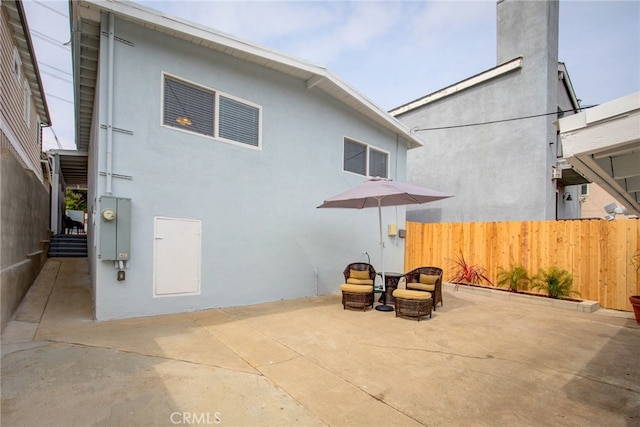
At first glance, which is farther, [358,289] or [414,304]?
[358,289]

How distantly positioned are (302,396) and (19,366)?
280cm

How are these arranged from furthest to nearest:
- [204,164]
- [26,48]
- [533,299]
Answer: [26,48] → [533,299] → [204,164]

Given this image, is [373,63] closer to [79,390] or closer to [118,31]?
[118,31]

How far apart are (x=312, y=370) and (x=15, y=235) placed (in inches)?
207

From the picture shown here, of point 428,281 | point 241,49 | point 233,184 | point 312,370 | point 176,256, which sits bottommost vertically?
point 312,370

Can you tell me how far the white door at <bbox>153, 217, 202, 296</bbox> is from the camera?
5.45 m

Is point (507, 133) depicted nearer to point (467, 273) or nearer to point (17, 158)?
point (467, 273)

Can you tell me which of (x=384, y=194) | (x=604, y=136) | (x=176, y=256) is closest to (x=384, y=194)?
(x=384, y=194)

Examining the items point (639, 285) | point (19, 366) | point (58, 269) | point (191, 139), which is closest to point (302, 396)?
point (19, 366)

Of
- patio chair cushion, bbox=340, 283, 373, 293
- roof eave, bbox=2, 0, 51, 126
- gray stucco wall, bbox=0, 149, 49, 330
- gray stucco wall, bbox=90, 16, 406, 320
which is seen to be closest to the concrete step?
gray stucco wall, bbox=0, 149, 49, 330

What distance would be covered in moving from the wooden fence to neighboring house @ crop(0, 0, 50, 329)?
370 inches

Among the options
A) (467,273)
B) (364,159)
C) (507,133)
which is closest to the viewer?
(467,273)

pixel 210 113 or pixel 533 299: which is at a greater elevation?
pixel 210 113

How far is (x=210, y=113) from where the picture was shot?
20.2 feet
